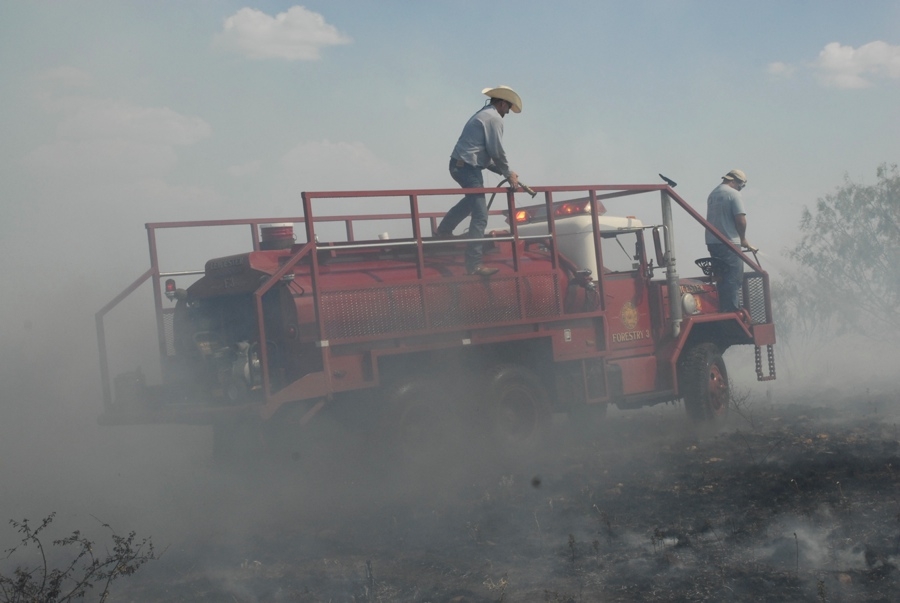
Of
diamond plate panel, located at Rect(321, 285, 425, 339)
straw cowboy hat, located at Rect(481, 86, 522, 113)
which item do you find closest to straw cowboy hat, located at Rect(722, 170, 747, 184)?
straw cowboy hat, located at Rect(481, 86, 522, 113)

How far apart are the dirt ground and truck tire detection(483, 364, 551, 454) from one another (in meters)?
0.23

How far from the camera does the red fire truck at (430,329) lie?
7047 mm

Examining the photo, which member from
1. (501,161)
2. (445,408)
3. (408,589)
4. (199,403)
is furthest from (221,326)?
(408,589)

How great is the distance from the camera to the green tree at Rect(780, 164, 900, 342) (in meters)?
23.2

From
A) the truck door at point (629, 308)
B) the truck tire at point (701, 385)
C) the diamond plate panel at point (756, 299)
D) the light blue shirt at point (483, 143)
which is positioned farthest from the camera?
the diamond plate panel at point (756, 299)

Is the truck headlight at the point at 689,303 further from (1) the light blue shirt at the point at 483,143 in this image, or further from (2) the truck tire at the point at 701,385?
(1) the light blue shirt at the point at 483,143

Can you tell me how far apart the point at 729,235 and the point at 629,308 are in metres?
2.00

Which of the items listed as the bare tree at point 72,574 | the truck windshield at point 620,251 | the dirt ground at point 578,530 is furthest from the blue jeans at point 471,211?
the bare tree at point 72,574

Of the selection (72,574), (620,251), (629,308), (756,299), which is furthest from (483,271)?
(756,299)

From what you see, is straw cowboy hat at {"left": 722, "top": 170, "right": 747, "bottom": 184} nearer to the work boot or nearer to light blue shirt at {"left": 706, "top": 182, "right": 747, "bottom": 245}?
light blue shirt at {"left": 706, "top": 182, "right": 747, "bottom": 245}

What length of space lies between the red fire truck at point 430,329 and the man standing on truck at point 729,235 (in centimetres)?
21

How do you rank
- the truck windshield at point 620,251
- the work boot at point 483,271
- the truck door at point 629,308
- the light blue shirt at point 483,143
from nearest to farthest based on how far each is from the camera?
the work boot at point 483,271 < the light blue shirt at point 483,143 < the truck door at point 629,308 < the truck windshield at point 620,251

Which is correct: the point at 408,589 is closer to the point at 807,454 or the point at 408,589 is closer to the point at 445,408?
the point at 445,408

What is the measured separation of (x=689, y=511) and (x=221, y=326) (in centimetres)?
456
